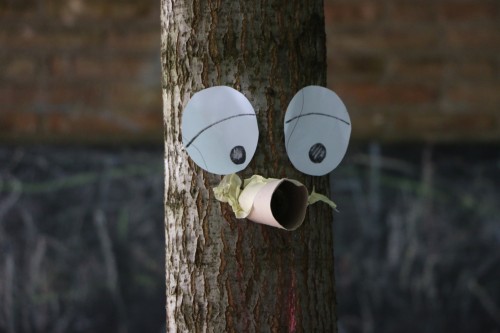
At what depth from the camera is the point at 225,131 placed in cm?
177

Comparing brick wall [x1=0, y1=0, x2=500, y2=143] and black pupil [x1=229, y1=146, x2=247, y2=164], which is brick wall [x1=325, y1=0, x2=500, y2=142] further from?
black pupil [x1=229, y1=146, x2=247, y2=164]

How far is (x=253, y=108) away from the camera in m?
1.77

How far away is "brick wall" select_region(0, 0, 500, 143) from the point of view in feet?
13.0

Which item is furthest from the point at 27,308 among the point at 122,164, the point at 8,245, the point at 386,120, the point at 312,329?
the point at 312,329

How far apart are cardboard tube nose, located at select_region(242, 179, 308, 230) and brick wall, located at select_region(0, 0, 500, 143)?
229 cm

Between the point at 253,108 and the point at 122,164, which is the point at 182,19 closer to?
the point at 253,108

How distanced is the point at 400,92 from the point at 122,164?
121cm

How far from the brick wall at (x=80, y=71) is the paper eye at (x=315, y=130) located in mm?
2191

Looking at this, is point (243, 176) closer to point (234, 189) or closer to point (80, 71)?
point (234, 189)

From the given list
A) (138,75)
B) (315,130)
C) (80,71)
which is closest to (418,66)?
(138,75)

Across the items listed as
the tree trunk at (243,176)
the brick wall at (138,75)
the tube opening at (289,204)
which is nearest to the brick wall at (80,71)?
the brick wall at (138,75)

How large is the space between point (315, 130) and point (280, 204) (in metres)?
0.18

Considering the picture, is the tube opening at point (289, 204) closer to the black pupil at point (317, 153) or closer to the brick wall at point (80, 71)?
the black pupil at point (317, 153)

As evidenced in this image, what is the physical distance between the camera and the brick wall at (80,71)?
3.97m
